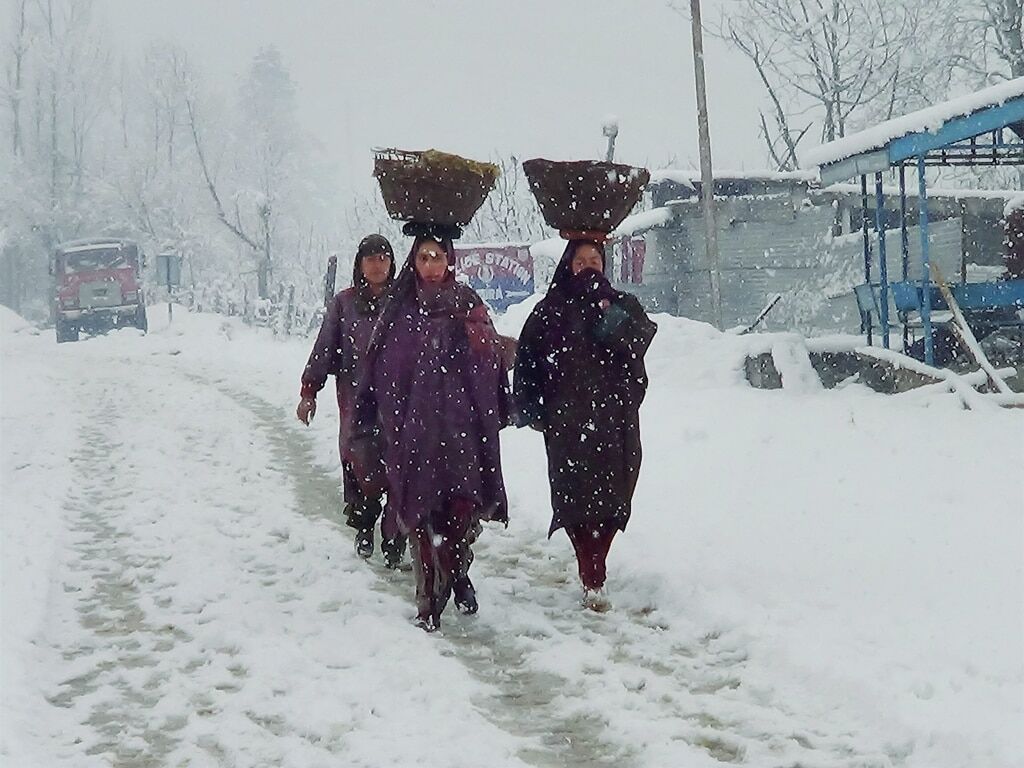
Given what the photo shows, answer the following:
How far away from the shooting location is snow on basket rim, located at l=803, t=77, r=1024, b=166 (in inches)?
434

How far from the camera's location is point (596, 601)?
18.6 feet

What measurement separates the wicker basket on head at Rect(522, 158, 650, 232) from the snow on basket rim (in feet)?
22.3

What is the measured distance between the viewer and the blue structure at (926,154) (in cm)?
1113

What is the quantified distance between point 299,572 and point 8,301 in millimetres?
51615

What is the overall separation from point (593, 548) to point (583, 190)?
1.77m

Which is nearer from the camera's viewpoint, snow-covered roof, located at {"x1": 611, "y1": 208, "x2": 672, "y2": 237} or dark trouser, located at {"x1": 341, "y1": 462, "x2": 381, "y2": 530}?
dark trouser, located at {"x1": 341, "y1": 462, "x2": 381, "y2": 530}

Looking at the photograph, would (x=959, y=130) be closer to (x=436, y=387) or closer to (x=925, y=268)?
(x=925, y=268)

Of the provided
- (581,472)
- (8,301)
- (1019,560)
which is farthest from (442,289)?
(8,301)

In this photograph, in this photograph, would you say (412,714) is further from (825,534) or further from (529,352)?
(825,534)

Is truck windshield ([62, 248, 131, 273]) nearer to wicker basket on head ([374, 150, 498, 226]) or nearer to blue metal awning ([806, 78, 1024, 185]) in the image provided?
blue metal awning ([806, 78, 1024, 185])

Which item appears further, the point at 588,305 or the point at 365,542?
the point at 365,542

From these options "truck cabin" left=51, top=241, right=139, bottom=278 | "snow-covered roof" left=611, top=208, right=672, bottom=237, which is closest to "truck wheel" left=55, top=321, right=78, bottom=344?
"truck cabin" left=51, top=241, right=139, bottom=278

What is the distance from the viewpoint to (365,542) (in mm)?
6836

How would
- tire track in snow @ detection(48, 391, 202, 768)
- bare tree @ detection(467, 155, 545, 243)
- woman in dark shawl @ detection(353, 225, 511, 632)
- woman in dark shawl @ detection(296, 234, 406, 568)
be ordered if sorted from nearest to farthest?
1. tire track in snow @ detection(48, 391, 202, 768)
2. woman in dark shawl @ detection(353, 225, 511, 632)
3. woman in dark shawl @ detection(296, 234, 406, 568)
4. bare tree @ detection(467, 155, 545, 243)
